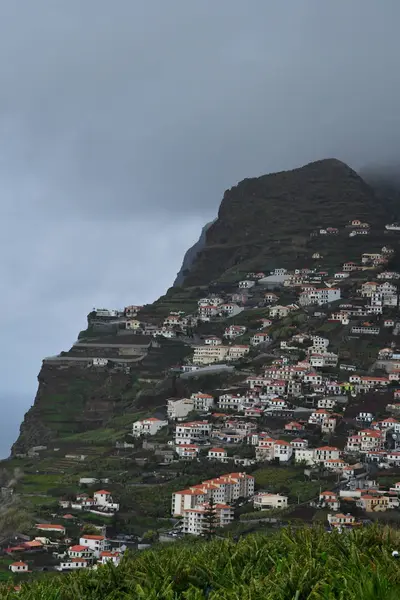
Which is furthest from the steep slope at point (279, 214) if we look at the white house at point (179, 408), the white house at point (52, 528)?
the white house at point (52, 528)

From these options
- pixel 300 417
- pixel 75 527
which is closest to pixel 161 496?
pixel 75 527

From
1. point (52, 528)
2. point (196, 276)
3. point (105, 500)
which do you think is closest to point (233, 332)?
point (196, 276)

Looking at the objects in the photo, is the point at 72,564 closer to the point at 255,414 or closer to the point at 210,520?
the point at 210,520

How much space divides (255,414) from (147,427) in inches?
266

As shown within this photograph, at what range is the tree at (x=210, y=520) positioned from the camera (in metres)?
50.3

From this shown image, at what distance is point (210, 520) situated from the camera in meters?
50.7

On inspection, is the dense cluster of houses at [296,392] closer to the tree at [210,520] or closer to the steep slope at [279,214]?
the tree at [210,520]

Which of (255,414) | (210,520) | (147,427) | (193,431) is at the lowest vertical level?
(210,520)

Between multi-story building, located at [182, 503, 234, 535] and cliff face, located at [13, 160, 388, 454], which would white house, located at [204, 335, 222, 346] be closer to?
cliff face, located at [13, 160, 388, 454]

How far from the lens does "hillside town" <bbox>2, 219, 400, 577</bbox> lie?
174ft

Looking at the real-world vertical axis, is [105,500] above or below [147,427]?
below

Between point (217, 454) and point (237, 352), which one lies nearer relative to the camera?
point (217, 454)

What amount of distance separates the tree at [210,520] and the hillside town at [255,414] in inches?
5.0

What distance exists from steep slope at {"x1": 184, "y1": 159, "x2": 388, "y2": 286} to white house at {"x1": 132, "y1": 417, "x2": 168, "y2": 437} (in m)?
34.5
